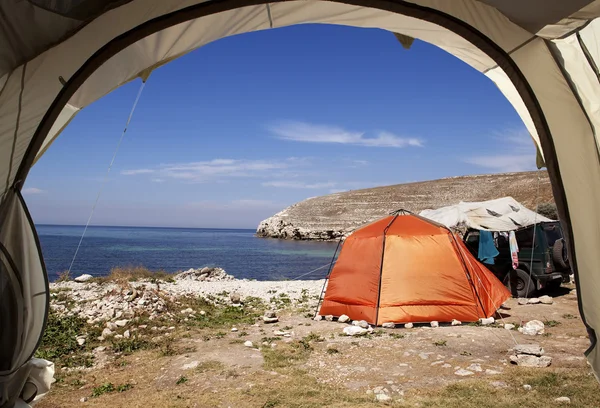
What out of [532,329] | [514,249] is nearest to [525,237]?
[514,249]

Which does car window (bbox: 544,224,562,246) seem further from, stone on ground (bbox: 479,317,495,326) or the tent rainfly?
the tent rainfly

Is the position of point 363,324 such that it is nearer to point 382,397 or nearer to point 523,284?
point 382,397

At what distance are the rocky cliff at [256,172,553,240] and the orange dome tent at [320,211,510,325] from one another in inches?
1761

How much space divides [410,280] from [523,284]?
4.93 metres

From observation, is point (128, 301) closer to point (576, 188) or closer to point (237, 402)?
point (237, 402)

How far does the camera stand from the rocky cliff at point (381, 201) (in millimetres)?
59625

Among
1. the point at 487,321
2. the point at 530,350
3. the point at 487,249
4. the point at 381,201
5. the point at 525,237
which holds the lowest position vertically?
the point at 487,321

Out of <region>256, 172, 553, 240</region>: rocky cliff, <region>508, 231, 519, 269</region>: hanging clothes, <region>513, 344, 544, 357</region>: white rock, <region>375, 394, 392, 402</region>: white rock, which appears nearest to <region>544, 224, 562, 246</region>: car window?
<region>508, 231, 519, 269</region>: hanging clothes

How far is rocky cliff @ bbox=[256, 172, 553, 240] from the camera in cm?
5962

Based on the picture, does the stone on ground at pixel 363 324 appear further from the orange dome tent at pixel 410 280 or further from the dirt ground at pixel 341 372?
the dirt ground at pixel 341 372

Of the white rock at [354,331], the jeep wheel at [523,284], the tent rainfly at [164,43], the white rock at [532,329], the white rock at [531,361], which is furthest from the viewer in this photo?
the jeep wheel at [523,284]

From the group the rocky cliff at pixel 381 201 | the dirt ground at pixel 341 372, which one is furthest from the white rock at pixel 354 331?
the rocky cliff at pixel 381 201

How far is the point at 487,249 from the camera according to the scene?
11938 mm

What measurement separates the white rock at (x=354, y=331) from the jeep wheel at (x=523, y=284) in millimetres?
5951
